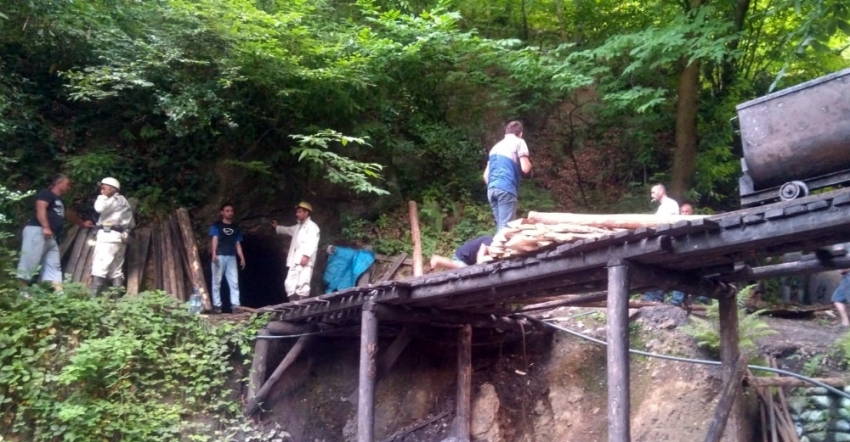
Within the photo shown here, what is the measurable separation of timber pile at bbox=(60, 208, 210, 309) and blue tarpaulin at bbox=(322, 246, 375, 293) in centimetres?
210

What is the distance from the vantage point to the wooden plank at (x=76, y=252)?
10789 millimetres

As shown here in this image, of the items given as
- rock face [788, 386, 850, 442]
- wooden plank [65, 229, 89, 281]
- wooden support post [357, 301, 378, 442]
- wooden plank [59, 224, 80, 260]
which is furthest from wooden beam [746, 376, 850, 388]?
wooden plank [59, 224, 80, 260]

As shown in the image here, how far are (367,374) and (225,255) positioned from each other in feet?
14.0

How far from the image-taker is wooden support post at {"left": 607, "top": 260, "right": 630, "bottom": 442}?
5602 mm

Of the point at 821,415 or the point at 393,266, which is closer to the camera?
the point at 821,415

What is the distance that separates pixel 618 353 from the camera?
5742mm

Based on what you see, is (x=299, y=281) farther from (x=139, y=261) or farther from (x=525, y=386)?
(x=525, y=386)

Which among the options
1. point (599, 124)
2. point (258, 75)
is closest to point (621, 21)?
point (599, 124)

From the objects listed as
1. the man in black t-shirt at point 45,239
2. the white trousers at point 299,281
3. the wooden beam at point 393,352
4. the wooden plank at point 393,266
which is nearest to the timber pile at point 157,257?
the man in black t-shirt at point 45,239

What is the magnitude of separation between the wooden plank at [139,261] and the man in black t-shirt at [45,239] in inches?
42.5

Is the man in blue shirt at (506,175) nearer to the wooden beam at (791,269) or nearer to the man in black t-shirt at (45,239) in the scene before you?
the wooden beam at (791,269)

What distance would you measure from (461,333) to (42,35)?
25.4ft

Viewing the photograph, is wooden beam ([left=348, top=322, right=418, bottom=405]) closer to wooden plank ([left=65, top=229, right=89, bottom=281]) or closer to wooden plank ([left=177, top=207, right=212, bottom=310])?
wooden plank ([left=177, top=207, right=212, bottom=310])

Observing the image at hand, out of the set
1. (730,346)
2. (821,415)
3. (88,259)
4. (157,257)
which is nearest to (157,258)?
(157,257)
